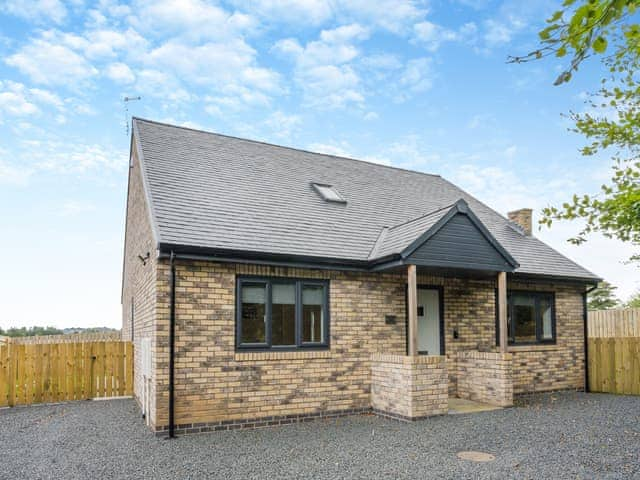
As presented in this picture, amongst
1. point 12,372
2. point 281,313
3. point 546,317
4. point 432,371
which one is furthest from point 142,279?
point 546,317

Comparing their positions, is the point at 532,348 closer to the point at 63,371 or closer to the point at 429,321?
the point at 429,321

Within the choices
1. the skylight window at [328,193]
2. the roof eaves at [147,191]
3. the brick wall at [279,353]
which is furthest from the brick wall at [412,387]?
the roof eaves at [147,191]

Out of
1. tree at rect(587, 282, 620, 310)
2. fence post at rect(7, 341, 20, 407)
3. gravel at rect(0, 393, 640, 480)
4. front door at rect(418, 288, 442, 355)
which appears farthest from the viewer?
tree at rect(587, 282, 620, 310)

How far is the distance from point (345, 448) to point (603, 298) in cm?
3608

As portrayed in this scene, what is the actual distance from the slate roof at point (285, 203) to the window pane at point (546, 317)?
2.74ft

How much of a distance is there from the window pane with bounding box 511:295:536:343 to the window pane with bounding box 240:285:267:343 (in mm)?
6550

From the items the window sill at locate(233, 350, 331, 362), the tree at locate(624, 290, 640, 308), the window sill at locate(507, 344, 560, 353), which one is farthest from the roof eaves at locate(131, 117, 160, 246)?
the tree at locate(624, 290, 640, 308)

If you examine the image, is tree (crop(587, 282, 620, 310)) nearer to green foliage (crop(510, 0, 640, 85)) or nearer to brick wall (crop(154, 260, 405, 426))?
brick wall (crop(154, 260, 405, 426))

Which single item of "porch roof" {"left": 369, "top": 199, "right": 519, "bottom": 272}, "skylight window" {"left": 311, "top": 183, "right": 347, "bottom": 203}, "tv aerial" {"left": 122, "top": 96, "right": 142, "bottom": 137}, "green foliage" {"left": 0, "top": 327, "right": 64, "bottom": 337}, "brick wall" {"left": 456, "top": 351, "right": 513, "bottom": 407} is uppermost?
"tv aerial" {"left": 122, "top": 96, "right": 142, "bottom": 137}

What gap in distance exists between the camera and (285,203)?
11.5 metres

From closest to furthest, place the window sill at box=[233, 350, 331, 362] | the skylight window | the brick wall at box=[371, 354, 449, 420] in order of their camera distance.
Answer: the window sill at box=[233, 350, 331, 362], the brick wall at box=[371, 354, 449, 420], the skylight window

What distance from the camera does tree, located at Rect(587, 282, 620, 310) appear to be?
3656cm

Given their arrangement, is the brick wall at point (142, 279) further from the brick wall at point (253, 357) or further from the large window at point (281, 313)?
the large window at point (281, 313)

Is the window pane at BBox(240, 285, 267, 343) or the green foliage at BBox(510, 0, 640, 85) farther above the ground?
the green foliage at BBox(510, 0, 640, 85)
